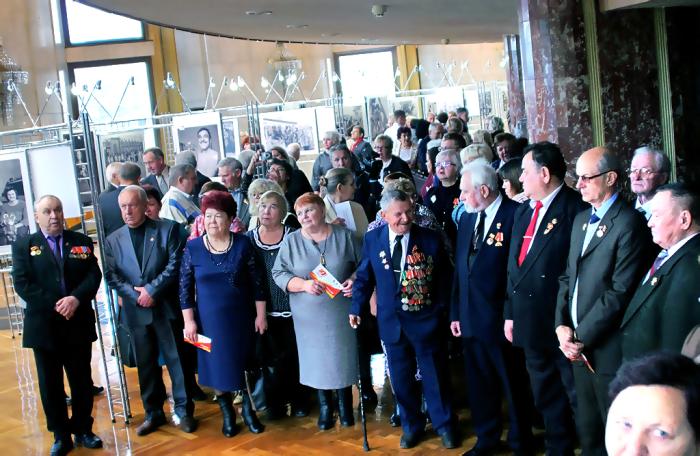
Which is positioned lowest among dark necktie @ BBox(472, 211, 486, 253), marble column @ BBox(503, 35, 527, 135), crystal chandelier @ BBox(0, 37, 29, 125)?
dark necktie @ BBox(472, 211, 486, 253)

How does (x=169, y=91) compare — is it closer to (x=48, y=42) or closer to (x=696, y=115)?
(x=48, y=42)

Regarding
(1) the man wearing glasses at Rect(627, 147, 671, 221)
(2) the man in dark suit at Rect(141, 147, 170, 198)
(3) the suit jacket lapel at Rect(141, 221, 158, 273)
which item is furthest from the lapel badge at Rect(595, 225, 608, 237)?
(2) the man in dark suit at Rect(141, 147, 170, 198)

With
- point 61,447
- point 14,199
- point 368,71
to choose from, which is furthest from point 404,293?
point 368,71

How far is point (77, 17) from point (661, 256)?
2363 cm

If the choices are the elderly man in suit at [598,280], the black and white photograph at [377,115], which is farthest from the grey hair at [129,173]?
the black and white photograph at [377,115]

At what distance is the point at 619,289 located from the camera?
4066mm

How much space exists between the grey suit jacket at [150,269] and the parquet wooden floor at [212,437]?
82 cm

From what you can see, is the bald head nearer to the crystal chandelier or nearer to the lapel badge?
the lapel badge

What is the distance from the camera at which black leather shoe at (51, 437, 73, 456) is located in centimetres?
603

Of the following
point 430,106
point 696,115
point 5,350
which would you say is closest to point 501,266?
point 696,115

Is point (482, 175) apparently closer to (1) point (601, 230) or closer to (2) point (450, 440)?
(1) point (601, 230)

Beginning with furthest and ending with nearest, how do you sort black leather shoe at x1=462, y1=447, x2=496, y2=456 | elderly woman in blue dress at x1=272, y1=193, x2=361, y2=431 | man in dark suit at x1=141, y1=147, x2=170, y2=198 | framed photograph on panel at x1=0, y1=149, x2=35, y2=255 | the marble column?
the marble column
man in dark suit at x1=141, y1=147, x2=170, y2=198
framed photograph on panel at x1=0, y1=149, x2=35, y2=255
elderly woman in blue dress at x1=272, y1=193, x2=361, y2=431
black leather shoe at x1=462, y1=447, x2=496, y2=456

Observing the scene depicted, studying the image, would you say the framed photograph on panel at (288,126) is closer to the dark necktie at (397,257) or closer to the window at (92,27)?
the dark necktie at (397,257)

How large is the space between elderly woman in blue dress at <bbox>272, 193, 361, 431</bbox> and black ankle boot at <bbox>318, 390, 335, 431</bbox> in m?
0.12
